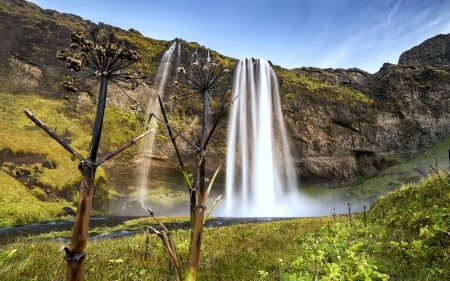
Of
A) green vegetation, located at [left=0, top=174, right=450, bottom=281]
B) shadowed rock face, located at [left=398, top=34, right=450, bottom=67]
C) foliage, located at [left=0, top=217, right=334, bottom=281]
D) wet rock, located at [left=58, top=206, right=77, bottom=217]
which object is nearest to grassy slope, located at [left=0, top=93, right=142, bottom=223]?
wet rock, located at [left=58, top=206, right=77, bottom=217]

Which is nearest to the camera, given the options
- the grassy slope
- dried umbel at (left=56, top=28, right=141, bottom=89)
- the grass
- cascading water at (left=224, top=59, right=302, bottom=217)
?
dried umbel at (left=56, top=28, right=141, bottom=89)

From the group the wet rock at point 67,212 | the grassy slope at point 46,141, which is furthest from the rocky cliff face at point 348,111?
the wet rock at point 67,212

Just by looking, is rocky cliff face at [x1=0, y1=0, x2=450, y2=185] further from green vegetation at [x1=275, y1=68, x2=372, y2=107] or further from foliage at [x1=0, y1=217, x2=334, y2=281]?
foliage at [x1=0, y1=217, x2=334, y2=281]

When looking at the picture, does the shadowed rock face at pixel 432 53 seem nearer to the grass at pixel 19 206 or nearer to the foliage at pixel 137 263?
the grass at pixel 19 206

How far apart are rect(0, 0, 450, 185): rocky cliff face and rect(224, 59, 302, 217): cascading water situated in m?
2.59

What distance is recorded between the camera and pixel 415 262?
5559 millimetres

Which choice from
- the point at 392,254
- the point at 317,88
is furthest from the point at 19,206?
the point at 317,88

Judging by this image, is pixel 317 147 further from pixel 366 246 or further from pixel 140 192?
pixel 366 246

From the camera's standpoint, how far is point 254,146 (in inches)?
2068

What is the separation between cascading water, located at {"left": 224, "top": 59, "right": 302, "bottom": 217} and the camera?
169 feet

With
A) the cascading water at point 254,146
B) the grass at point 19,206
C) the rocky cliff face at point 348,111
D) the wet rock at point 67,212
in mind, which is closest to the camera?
the grass at point 19,206

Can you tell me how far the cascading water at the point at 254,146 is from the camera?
51394 mm

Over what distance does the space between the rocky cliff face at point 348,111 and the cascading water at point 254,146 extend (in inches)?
102

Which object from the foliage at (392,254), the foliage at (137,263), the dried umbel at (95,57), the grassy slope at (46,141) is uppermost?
the grassy slope at (46,141)
